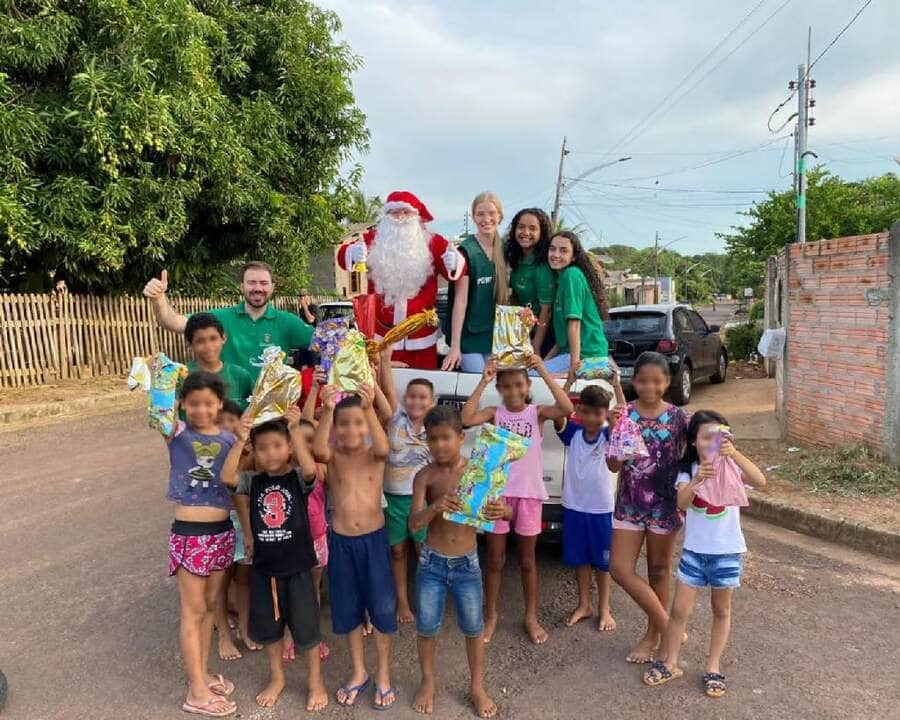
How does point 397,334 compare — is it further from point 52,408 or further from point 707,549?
point 52,408

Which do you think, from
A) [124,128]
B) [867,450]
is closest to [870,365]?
[867,450]

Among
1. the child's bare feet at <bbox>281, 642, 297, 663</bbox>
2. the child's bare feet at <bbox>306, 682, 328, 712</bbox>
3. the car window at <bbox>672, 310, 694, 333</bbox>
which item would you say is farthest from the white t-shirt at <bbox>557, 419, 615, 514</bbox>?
the car window at <bbox>672, 310, 694, 333</bbox>

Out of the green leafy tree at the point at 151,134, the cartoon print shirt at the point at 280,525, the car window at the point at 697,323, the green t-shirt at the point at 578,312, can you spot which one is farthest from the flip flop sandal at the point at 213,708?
the car window at the point at 697,323

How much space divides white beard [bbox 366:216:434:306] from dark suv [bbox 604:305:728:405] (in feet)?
17.4

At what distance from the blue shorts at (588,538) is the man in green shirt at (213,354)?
1.84m

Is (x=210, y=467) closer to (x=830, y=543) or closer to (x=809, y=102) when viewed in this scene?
(x=830, y=543)

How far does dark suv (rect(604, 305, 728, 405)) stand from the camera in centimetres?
894

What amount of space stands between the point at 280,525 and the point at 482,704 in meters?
1.15

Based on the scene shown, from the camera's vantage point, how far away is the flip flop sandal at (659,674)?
2824mm

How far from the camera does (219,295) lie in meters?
14.0

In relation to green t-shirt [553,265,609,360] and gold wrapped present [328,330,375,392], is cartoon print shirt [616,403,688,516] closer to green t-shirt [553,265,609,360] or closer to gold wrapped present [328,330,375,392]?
green t-shirt [553,265,609,360]

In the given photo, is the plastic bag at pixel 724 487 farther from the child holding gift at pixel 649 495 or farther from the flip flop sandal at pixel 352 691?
the flip flop sandal at pixel 352 691

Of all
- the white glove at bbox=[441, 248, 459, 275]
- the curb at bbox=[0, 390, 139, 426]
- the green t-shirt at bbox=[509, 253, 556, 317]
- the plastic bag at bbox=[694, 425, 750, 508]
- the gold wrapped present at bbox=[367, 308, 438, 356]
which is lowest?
the curb at bbox=[0, 390, 139, 426]

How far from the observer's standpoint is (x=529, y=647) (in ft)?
10.4
